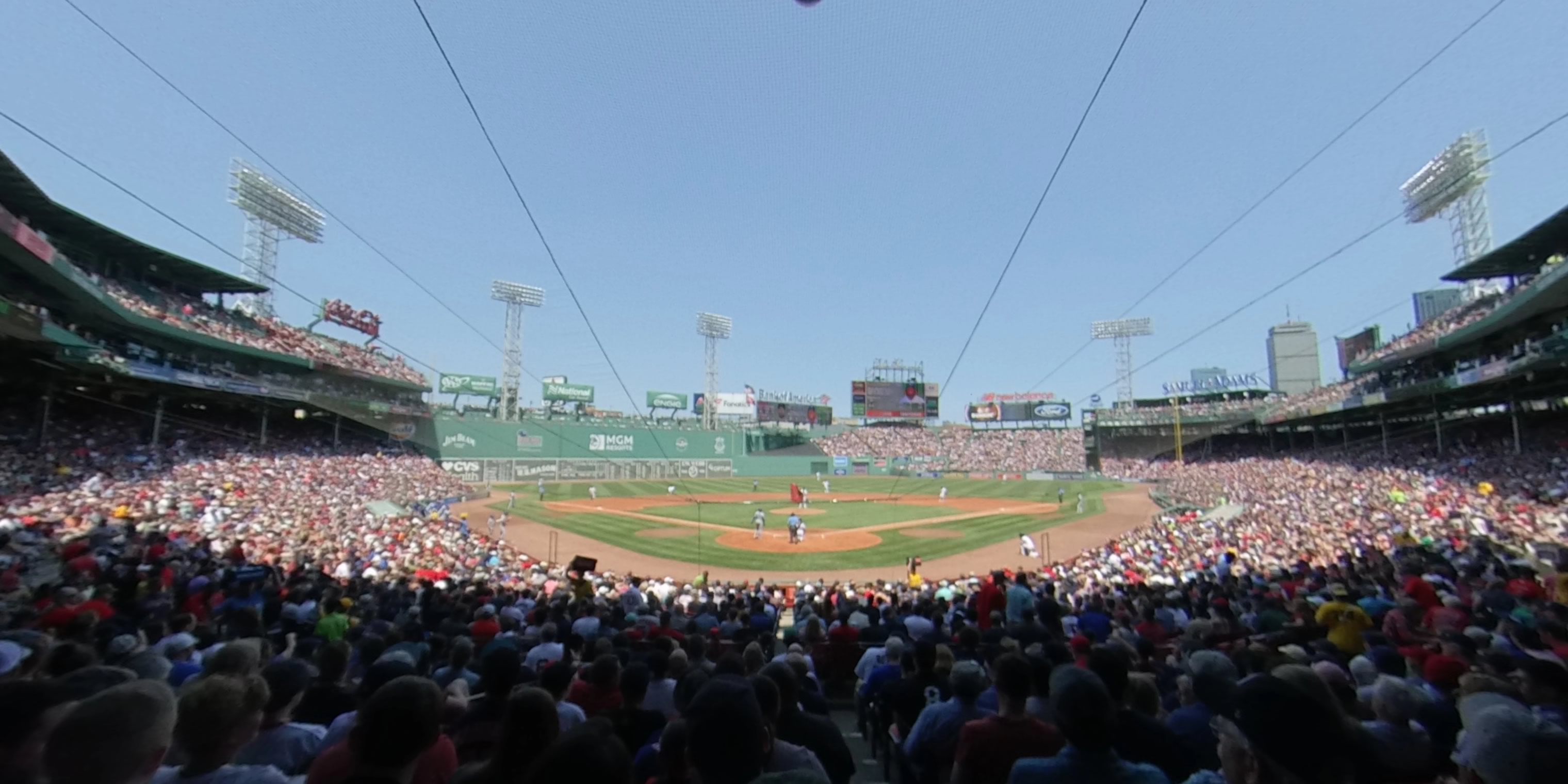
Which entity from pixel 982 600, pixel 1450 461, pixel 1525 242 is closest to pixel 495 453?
pixel 982 600

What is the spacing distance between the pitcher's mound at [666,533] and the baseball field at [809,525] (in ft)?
0.36

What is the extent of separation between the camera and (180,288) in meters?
37.6

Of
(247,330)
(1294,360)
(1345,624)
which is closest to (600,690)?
(1345,624)

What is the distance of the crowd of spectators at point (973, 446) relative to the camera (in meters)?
71.7

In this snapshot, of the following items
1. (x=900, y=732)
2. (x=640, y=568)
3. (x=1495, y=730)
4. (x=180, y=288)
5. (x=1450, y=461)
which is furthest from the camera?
(x=180, y=288)

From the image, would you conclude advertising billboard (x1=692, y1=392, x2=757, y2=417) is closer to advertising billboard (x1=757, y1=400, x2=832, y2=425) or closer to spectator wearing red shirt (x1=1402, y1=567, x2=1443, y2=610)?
advertising billboard (x1=757, y1=400, x2=832, y2=425)

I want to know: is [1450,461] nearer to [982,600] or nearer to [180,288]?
[982,600]

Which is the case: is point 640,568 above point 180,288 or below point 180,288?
below

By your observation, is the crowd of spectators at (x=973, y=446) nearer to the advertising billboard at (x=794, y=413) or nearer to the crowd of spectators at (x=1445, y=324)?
the advertising billboard at (x=794, y=413)

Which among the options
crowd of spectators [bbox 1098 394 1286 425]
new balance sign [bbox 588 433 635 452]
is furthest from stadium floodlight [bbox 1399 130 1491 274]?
new balance sign [bbox 588 433 635 452]

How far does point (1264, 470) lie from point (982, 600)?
127 feet

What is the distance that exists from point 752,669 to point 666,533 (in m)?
25.8

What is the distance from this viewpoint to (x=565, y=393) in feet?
229

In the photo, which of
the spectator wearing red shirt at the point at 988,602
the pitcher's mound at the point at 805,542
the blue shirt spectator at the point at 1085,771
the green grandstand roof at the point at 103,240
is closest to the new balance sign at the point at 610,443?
the green grandstand roof at the point at 103,240
